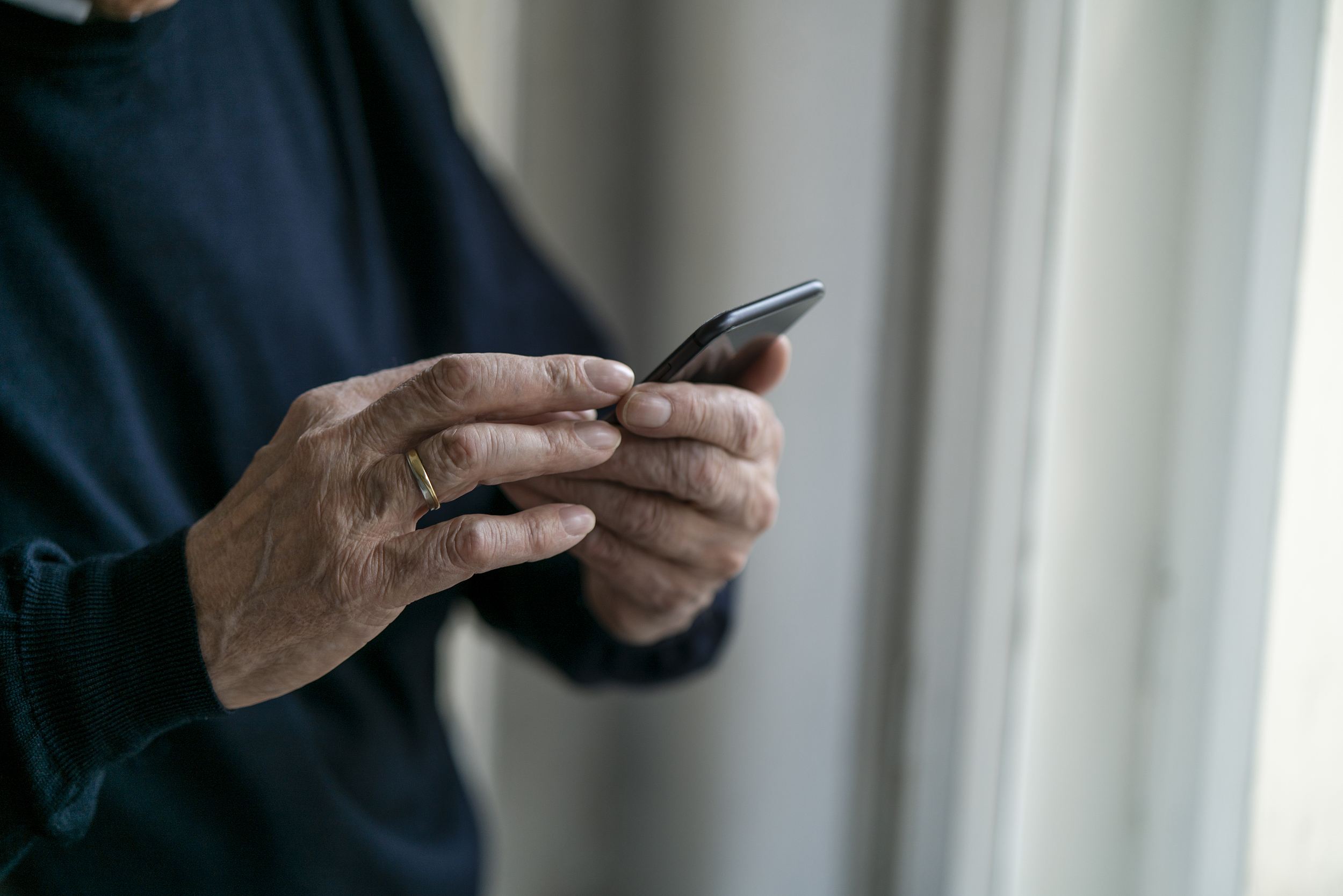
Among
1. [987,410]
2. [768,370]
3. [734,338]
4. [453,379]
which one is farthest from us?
[987,410]

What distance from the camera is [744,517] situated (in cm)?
65

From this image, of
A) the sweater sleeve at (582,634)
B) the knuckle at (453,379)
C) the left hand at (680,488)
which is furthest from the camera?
the sweater sleeve at (582,634)

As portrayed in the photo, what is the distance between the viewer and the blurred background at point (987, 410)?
0.65 m

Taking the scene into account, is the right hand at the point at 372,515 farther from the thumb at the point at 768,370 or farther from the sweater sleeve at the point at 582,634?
the sweater sleeve at the point at 582,634

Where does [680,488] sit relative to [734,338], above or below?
below

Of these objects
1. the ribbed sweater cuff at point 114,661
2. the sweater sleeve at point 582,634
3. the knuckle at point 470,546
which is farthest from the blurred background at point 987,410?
the ribbed sweater cuff at point 114,661

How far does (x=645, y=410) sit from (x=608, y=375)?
0.16 feet

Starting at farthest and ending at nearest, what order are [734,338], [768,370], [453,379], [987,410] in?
[987,410]
[768,370]
[734,338]
[453,379]

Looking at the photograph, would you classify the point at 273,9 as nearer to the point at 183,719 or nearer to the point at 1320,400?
the point at 183,719

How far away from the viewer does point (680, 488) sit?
60cm

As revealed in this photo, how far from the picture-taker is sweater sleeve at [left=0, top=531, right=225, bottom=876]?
48 centimetres

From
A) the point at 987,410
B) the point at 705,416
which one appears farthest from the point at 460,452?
the point at 987,410

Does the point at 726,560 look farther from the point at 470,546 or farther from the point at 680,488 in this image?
the point at 470,546

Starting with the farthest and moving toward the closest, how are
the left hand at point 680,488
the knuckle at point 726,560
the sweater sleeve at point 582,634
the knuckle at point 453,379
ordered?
the sweater sleeve at point 582,634
the knuckle at point 726,560
the left hand at point 680,488
the knuckle at point 453,379
